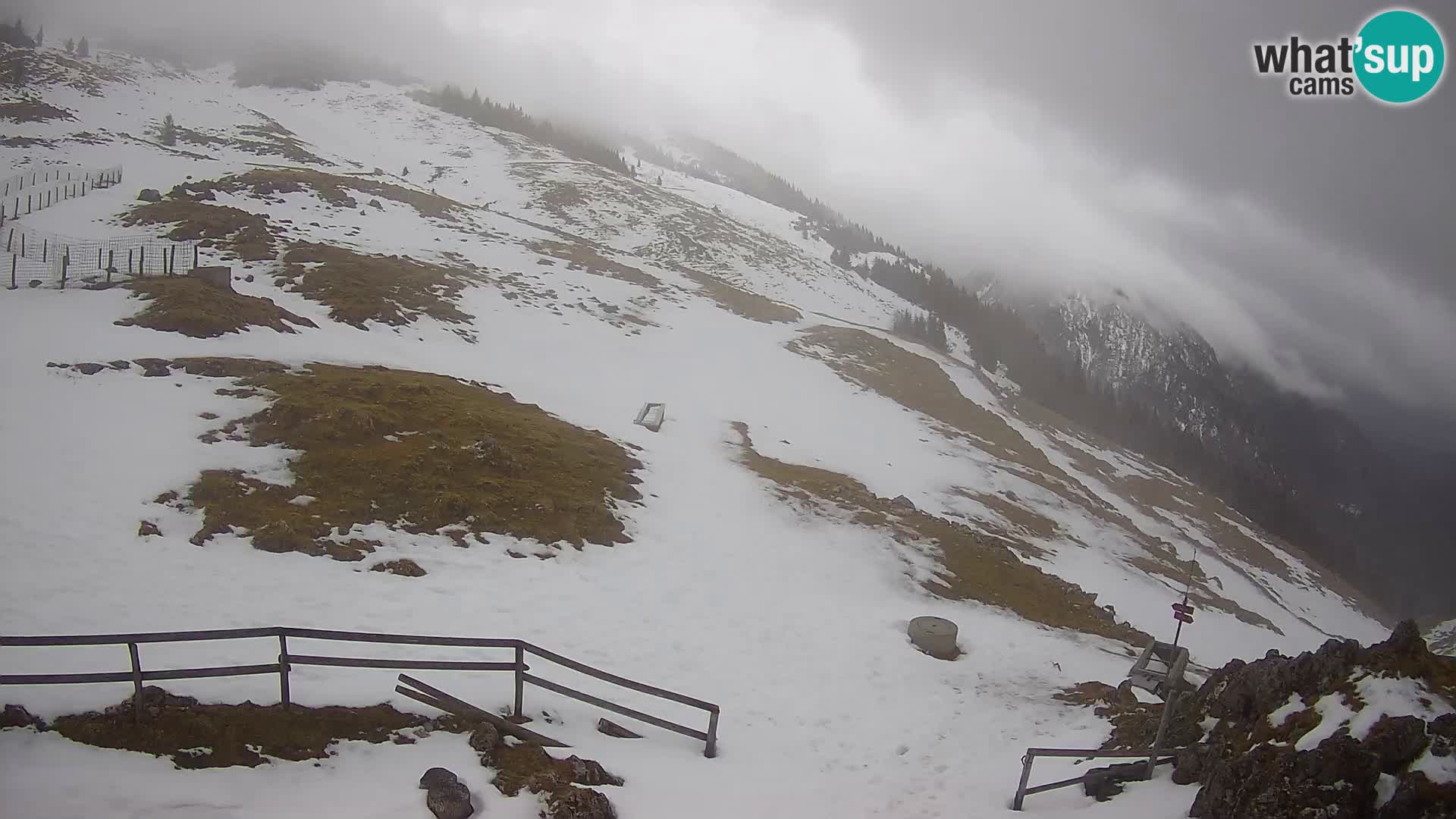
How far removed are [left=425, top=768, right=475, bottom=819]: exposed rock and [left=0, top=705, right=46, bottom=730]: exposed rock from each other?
14.0 feet

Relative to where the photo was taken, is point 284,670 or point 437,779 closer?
point 437,779

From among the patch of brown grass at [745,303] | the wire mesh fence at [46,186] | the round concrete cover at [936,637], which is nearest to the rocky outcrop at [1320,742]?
the round concrete cover at [936,637]

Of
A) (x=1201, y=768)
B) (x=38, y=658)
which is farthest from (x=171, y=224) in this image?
(x=1201, y=768)

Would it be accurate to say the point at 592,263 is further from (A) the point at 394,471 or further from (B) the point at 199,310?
(A) the point at 394,471

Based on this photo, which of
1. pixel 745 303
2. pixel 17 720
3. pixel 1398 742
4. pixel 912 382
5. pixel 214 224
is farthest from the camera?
pixel 745 303

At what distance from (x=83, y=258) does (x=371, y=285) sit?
465 inches

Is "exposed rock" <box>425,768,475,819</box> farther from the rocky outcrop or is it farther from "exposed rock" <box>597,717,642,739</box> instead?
the rocky outcrop

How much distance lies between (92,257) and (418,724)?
3628 cm

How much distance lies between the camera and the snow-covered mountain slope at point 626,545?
10.4 metres

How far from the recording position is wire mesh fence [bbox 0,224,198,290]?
2619cm

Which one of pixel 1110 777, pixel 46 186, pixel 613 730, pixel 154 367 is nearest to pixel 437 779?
pixel 613 730

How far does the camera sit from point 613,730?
10930 millimetres

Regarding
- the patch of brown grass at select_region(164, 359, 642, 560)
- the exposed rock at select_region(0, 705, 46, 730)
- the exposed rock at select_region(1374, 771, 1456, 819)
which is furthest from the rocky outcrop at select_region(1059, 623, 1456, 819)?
the patch of brown grass at select_region(164, 359, 642, 560)

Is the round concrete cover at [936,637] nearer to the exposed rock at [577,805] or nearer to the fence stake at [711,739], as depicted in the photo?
the fence stake at [711,739]
